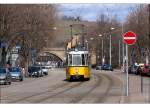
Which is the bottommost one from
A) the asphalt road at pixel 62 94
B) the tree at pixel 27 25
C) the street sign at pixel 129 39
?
the asphalt road at pixel 62 94

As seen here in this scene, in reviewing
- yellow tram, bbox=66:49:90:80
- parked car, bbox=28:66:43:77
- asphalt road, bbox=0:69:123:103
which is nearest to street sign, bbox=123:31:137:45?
asphalt road, bbox=0:69:123:103

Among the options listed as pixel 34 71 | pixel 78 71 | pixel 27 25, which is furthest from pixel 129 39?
pixel 34 71

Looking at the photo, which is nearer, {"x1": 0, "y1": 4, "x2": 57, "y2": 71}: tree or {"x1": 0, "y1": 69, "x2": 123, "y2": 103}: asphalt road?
{"x1": 0, "y1": 69, "x2": 123, "y2": 103}: asphalt road

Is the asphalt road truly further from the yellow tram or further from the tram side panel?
the tram side panel

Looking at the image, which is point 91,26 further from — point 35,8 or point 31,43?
point 35,8

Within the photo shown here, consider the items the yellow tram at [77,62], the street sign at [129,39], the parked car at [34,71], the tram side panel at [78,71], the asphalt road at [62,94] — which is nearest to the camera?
the asphalt road at [62,94]

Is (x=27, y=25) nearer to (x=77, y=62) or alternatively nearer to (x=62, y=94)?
(x=77, y=62)

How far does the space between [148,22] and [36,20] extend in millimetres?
15067

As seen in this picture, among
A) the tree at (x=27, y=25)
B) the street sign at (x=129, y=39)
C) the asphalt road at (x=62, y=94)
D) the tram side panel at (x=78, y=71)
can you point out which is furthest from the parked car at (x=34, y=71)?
the street sign at (x=129, y=39)

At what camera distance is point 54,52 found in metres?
173

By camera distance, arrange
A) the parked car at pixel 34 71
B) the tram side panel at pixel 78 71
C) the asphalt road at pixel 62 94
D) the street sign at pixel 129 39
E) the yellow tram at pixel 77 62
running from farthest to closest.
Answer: the parked car at pixel 34 71 < the tram side panel at pixel 78 71 < the yellow tram at pixel 77 62 < the street sign at pixel 129 39 < the asphalt road at pixel 62 94

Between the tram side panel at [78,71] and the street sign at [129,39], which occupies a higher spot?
the street sign at [129,39]

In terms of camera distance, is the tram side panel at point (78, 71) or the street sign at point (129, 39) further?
the tram side panel at point (78, 71)

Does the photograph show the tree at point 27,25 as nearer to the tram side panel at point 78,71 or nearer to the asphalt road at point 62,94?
the tram side panel at point 78,71
